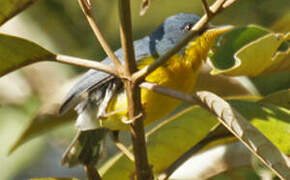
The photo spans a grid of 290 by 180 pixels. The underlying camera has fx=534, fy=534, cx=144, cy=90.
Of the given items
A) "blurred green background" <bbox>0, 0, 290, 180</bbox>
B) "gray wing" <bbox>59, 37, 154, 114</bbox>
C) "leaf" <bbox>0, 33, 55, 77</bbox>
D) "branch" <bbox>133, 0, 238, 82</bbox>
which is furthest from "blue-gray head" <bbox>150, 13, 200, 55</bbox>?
"branch" <bbox>133, 0, 238, 82</bbox>

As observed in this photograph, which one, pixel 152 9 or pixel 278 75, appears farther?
pixel 152 9

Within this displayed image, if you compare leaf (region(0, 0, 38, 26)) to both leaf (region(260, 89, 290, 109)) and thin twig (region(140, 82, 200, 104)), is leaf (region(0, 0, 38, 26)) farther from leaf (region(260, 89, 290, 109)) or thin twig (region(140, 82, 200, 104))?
leaf (region(260, 89, 290, 109))

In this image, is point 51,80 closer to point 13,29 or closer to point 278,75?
point 13,29

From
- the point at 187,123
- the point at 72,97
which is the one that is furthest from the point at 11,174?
the point at 187,123

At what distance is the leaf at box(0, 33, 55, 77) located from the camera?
6.12 ft

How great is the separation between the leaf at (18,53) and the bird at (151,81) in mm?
908

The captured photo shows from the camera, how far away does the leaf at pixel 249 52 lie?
6.84ft

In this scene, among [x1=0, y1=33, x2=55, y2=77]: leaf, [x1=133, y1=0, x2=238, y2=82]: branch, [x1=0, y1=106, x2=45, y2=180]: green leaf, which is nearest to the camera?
[x1=133, y1=0, x2=238, y2=82]: branch

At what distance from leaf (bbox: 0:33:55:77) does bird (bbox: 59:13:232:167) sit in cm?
91

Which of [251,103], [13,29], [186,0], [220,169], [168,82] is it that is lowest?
[220,169]

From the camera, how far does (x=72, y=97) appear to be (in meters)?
3.10

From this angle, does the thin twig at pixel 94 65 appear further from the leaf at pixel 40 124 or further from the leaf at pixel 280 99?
the leaf at pixel 40 124

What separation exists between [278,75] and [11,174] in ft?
6.85

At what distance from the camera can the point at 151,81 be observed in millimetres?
2820
